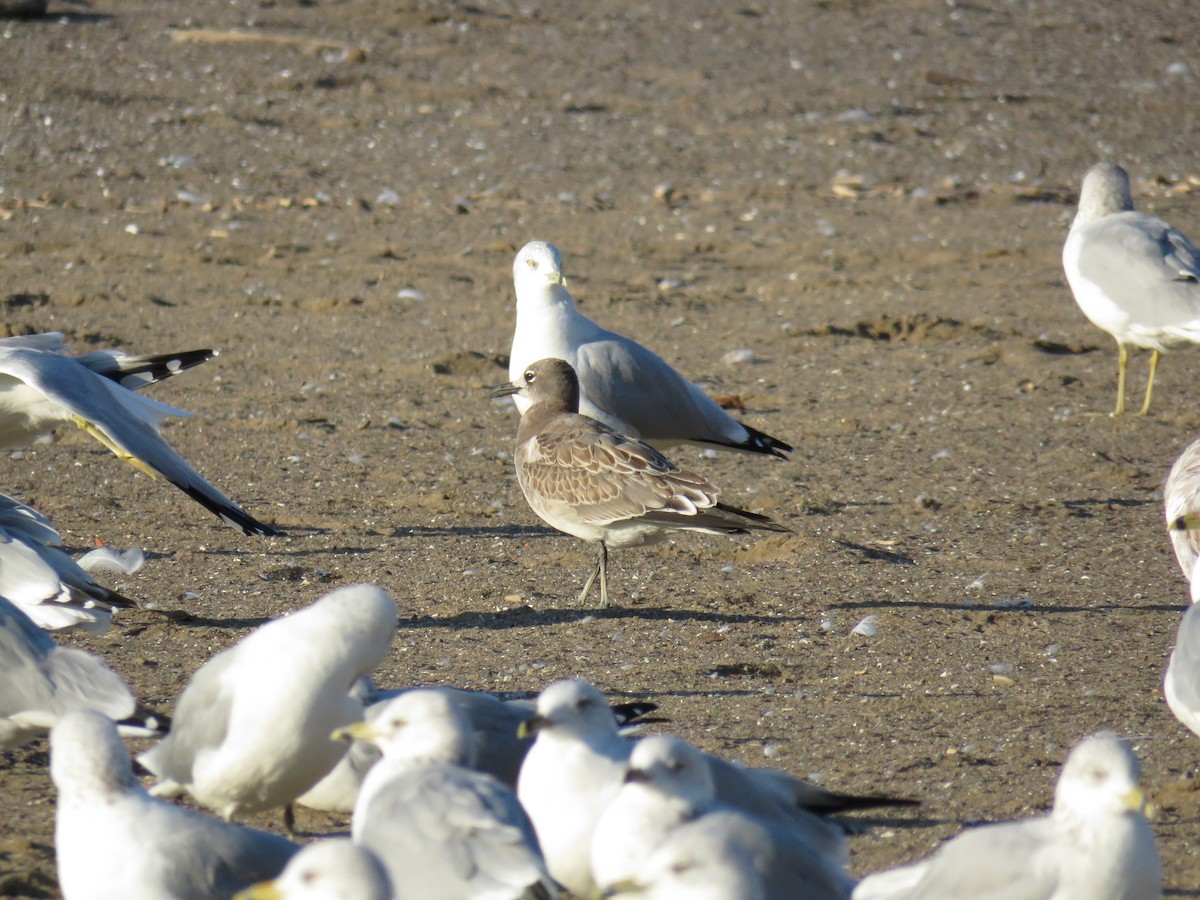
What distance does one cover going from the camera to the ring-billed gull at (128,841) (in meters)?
3.00

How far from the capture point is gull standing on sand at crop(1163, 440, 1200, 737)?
416cm

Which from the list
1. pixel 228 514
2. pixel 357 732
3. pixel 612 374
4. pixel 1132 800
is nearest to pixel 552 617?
pixel 228 514

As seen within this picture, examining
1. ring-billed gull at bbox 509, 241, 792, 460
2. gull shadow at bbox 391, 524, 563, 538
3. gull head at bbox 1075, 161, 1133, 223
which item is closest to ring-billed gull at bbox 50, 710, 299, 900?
gull shadow at bbox 391, 524, 563, 538

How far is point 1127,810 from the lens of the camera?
2.97 metres

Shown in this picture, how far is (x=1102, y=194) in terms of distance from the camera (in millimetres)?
10211

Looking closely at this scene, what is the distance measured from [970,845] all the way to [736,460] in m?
5.32

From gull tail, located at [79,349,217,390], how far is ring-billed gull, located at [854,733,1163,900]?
4440 mm

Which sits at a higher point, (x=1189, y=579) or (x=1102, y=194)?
(x=1102, y=194)

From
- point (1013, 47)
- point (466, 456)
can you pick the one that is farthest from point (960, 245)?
point (1013, 47)

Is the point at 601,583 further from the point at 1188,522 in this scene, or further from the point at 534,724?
the point at 534,724

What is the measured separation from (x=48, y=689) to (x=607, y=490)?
237 cm

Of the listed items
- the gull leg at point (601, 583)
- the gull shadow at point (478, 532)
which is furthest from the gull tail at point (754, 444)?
the gull leg at point (601, 583)

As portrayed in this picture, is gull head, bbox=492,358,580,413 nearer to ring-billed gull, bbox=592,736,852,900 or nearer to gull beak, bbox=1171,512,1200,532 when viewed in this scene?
gull beak, bbox=1171,512,1200,532

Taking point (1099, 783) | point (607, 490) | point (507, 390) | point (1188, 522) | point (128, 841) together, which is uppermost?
point (1099, 783)
